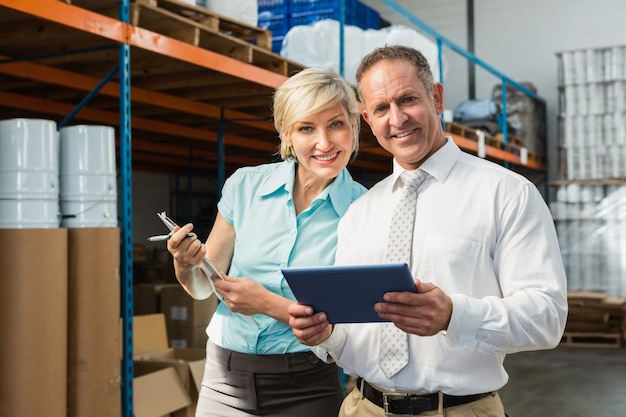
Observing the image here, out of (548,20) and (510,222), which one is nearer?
(510,222)

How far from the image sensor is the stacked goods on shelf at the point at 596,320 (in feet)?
36.7

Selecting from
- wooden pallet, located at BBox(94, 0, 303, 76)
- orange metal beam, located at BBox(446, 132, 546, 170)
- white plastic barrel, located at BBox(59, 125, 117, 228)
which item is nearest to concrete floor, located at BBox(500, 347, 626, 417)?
orange metal beam, located at BBox(446, 132, 546, 170)

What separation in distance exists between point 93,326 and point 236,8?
256cm

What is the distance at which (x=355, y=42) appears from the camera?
7082 millimetres

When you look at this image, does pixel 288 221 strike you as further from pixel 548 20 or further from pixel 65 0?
pixel 548 20

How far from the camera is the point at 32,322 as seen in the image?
3270mm

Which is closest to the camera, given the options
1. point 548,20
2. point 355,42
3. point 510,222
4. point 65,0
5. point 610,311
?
point 510,222

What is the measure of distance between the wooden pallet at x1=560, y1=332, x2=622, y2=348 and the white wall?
5.17 m

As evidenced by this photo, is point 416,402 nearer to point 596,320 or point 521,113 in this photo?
point 596,320

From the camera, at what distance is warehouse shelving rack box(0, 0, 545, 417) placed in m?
3.90

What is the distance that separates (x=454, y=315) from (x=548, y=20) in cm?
1518

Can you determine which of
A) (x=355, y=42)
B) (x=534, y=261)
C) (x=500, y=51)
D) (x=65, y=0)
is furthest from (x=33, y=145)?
(x=500, y=51)

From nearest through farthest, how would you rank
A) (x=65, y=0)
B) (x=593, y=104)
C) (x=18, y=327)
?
(x=18, y=327) → (x=65, y=0) → (x=593, y=104)

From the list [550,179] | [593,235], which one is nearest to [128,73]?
[593,235]
